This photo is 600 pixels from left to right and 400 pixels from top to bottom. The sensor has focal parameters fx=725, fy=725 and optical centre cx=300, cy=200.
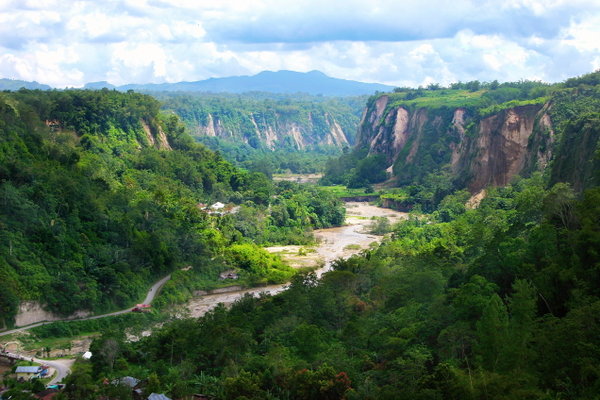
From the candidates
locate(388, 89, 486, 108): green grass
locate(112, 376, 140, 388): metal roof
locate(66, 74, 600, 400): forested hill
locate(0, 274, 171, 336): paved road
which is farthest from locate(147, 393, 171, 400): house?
locate(388, 89, 486, 108): green grass

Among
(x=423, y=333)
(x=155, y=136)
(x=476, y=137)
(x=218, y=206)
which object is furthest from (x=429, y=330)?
(x=155, y=136)

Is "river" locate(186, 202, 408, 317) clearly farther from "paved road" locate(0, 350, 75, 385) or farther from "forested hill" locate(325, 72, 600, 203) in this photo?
"paved road" locate(0, 350, 75, 385)

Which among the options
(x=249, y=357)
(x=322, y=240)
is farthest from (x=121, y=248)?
(x=322, y=240)

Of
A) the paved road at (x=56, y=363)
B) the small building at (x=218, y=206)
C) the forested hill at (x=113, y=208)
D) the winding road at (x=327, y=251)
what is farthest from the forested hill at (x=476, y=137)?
the paved road at (x=56, y=363)

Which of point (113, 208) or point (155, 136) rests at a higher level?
point (155, 136)

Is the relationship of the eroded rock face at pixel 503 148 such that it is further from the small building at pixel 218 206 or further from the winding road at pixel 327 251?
the small building at pixel 218 206

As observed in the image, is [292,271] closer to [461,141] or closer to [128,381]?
[128,381]

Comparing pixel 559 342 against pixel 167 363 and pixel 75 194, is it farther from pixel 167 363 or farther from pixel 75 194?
pixel 75 194
